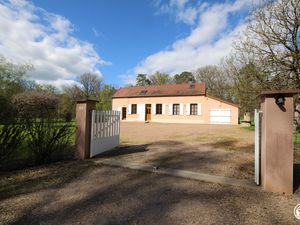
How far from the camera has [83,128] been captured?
16.9 feet

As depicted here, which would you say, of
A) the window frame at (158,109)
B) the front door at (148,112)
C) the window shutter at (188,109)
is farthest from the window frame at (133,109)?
the window shutter at (188,109)

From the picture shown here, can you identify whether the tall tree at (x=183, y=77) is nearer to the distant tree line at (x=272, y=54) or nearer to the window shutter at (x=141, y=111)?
the window shutter at (x=141, y=111)

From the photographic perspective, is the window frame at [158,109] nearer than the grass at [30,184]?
No

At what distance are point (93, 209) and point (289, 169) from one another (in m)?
3.11

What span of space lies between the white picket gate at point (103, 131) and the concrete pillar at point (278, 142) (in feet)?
13.3

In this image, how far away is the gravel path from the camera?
7.93 ft

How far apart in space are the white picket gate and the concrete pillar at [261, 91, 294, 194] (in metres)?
4.07

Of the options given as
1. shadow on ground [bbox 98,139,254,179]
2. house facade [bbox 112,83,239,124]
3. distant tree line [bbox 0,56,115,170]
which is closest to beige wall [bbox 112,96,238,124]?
house facade [bbox 112,83,239,124]

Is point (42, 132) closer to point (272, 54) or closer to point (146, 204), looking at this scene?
point (146, 204)

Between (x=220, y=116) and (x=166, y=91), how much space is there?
8004mm

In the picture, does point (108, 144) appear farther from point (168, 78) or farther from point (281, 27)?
point (168, 78)

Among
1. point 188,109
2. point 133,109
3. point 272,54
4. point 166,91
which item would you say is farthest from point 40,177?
point 133,109

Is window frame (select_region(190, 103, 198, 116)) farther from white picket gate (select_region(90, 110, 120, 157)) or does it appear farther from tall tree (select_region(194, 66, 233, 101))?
white picket gate (select_region(90, 110, 120, 157))

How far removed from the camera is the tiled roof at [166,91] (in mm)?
25234
